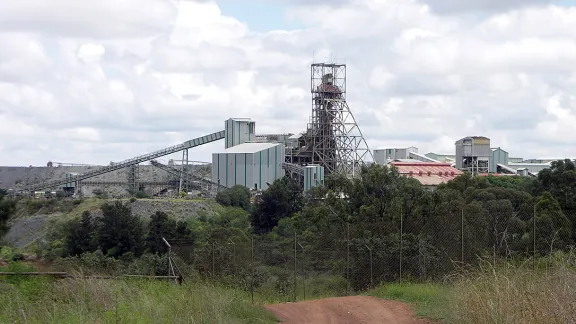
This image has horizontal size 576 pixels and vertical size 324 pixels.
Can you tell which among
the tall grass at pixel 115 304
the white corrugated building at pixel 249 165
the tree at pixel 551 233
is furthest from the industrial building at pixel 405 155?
the tall grass at pixel 115 304

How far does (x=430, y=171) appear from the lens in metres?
78.1

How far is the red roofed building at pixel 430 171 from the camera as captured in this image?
74500 mm

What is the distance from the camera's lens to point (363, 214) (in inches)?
1366

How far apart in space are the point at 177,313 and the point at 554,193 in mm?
40064

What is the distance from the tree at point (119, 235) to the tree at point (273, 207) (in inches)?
456

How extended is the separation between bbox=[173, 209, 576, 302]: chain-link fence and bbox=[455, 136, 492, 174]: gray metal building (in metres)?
58.0

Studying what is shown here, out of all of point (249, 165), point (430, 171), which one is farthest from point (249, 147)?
point (430, 171)

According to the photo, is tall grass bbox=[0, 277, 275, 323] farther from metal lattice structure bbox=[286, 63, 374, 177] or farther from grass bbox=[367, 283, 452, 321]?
metal lattice structure bbox=[286, 63, 374, 177]

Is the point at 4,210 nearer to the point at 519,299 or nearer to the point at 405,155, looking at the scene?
the point at 519,299

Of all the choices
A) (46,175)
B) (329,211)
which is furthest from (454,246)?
(46,175)

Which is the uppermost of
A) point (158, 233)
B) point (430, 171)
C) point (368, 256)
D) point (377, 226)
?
point (430, 171)

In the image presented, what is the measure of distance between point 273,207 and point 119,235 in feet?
49.9

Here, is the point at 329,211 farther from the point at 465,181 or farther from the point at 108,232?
the point at 465,181

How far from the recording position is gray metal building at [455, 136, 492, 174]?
82062 millimetres
